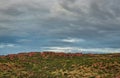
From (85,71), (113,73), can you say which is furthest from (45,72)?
(113,73)

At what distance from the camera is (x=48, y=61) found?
4778 centimetres

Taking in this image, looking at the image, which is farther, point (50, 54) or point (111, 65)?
point (50, 54)

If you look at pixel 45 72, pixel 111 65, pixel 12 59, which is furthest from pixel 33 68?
pixel 111 65

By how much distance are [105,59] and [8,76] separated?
14966 millimetres

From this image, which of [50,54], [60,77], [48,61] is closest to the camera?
[60,77]

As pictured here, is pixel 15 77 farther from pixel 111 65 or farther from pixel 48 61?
pixel 111 65

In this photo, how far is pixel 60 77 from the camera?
40.7m

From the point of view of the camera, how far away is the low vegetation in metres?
41.6

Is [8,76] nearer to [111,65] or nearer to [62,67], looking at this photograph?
[62,67]

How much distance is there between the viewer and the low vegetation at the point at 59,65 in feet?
137

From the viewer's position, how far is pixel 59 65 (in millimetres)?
45594

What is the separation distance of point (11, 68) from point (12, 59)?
215 inches

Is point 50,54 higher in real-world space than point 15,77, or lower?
higher

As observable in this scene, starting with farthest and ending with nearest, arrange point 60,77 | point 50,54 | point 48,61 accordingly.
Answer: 1. point 50,54
2. point 48,61
3. point 60,77
